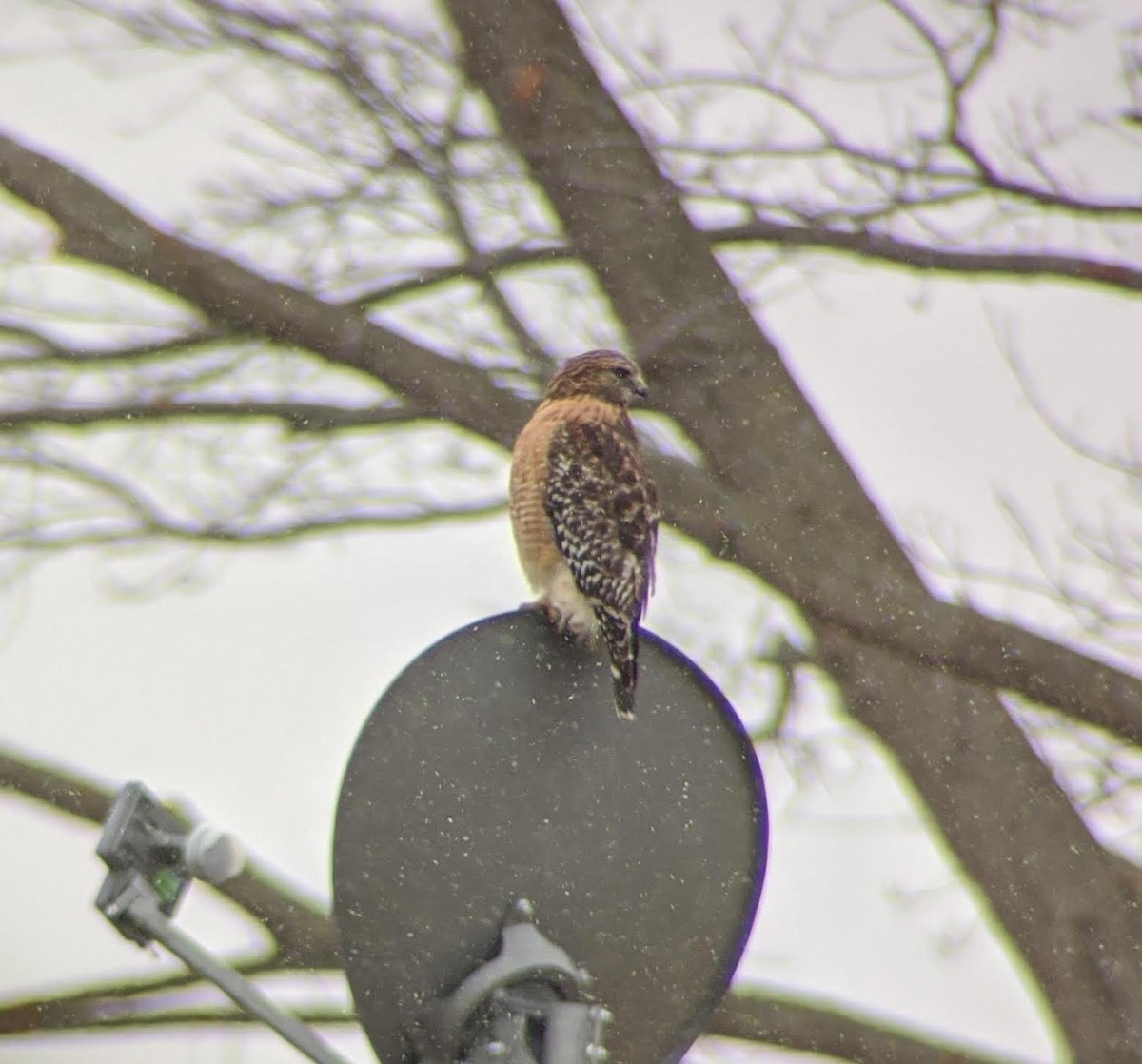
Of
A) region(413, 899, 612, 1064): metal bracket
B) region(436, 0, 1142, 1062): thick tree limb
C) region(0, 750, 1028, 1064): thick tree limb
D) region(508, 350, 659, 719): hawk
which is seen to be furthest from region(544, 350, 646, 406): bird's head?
region(413, 899, 612, 1064): metal bracket

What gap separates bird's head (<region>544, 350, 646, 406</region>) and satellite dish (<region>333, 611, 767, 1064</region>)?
2096 millimetres

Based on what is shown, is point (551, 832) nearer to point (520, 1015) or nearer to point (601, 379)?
point (520, 1015)

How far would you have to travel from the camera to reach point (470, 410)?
431 centimetres

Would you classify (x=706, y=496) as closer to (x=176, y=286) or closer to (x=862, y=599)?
(x=862, y=599)

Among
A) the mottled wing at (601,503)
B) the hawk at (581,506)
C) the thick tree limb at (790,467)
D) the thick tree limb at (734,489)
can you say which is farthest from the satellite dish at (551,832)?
the thick tree limb at (790,467)

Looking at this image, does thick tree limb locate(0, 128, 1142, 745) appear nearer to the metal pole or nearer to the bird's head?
the bird's head

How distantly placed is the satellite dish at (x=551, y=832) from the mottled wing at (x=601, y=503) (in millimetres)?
1182

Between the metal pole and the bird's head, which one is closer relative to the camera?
the metal pole

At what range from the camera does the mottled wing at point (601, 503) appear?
4211 millimetres

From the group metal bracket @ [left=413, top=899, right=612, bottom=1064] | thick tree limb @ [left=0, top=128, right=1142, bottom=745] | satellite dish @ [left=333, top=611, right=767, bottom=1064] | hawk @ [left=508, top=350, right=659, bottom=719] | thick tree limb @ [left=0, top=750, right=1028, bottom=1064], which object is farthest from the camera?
thick tree limb @ [left=0, top=750, right=1028, bottom=1064]

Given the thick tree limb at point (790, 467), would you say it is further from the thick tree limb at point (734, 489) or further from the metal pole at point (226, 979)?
the metal pole at point (226, 979)

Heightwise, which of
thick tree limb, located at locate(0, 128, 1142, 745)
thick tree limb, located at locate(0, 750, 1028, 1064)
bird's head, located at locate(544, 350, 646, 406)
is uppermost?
thick tree limb, located at locate(0, 128, 1142, 745)

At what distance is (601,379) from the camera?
5.02m

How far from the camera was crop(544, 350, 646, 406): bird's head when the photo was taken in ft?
16.4
